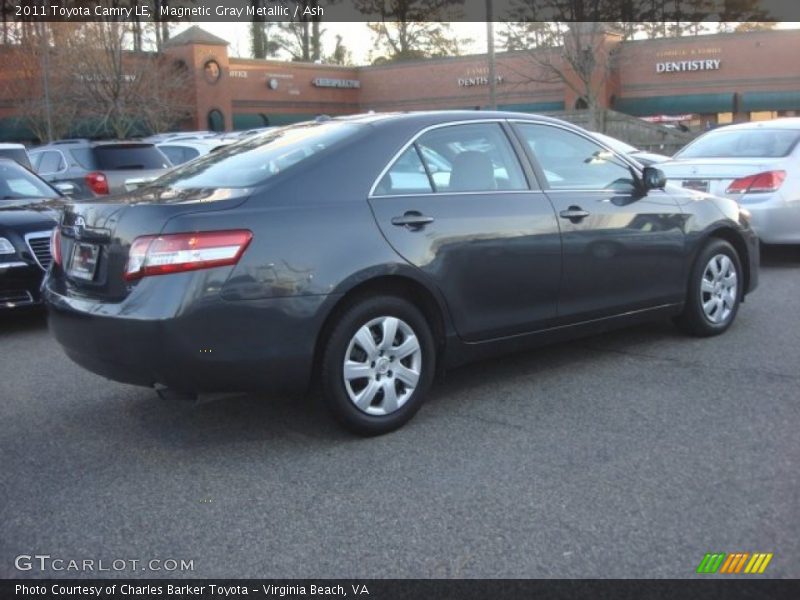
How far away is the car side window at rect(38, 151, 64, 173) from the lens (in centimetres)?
1310

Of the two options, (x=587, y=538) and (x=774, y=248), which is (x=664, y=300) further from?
(x=774, y=248)

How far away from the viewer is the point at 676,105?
1612 inches

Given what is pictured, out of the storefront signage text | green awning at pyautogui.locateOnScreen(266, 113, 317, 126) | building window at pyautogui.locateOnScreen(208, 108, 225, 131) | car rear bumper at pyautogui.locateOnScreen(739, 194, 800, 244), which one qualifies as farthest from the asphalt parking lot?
the storefront signage text

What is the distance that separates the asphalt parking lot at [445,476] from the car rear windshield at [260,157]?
1334mm

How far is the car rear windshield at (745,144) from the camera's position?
Result: 9414mm

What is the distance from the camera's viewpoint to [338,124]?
16.6 feet

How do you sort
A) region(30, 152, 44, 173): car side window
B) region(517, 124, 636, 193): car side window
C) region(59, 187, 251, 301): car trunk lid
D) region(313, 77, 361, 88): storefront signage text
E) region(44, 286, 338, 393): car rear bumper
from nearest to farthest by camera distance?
region(44, 286, 338, 393): car rear bumper < region(59, 187, 251, 301): car trunk lid < region(517, 124, 636, 193): car side window < region(30, 152, 44, 173): car side window < region(313, 77, 361, 88): storefront signage text

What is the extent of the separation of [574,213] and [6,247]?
464 centimetres

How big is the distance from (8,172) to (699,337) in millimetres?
6722

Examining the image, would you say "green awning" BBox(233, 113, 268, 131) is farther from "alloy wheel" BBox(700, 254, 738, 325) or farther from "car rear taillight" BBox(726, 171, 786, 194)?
"alloy wheel" BBox(700, 254, 738, 325)

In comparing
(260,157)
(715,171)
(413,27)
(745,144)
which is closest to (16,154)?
(260,157)

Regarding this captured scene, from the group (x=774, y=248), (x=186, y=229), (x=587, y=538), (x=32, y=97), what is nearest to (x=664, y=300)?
(x=587, y=538)

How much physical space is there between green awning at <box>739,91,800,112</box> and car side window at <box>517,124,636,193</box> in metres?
36.7
